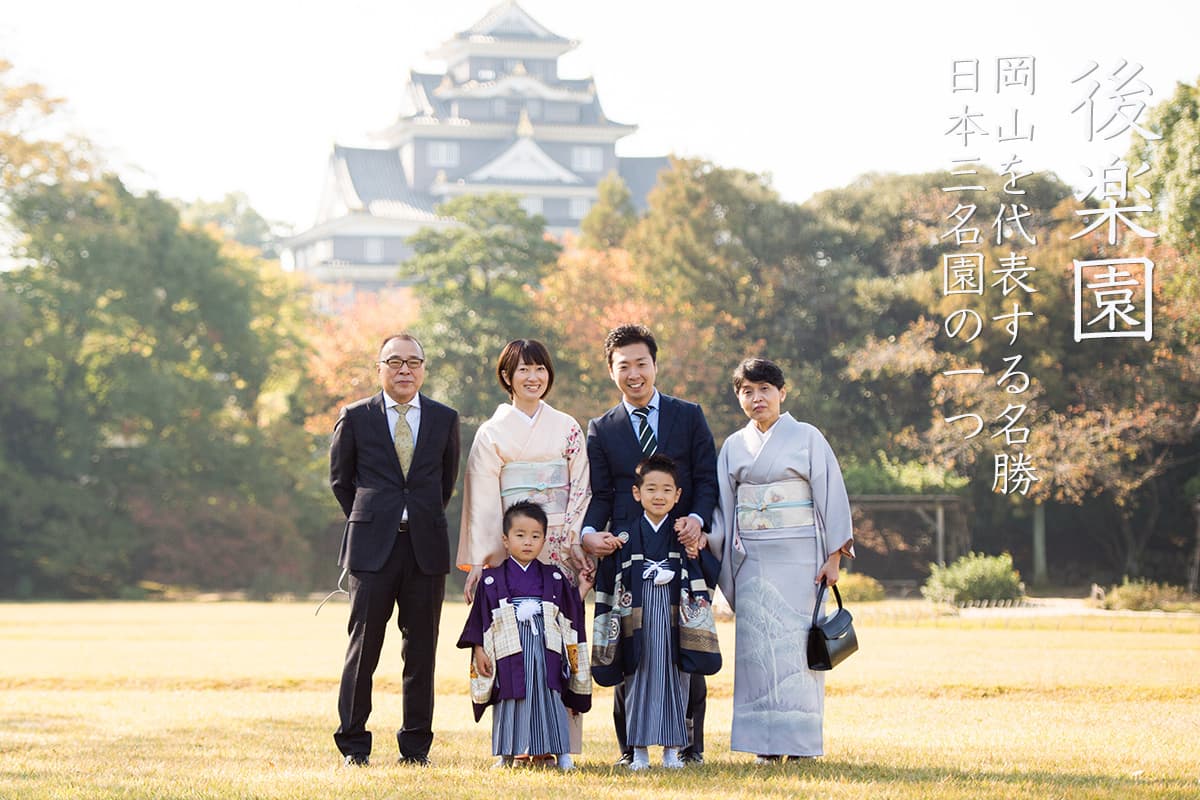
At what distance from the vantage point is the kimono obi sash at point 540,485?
235 inches

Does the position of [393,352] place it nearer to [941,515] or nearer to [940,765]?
[940,765]

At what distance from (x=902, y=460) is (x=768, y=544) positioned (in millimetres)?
20480

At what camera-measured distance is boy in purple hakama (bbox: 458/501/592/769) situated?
581 cm

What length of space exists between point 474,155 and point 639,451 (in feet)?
161

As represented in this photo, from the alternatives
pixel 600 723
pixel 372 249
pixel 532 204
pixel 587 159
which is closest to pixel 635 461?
pixel 600 723

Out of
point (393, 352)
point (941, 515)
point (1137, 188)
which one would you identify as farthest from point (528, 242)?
point (393, 352)

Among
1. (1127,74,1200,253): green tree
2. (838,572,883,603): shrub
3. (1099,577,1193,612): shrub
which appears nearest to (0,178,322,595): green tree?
(838,572,883,603): shrub

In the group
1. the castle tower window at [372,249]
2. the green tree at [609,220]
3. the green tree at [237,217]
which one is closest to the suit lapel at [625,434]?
the green tree at [609,220]

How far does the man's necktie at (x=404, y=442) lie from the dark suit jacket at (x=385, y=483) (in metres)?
0.02

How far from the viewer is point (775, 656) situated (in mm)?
5941

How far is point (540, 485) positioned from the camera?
5.97m

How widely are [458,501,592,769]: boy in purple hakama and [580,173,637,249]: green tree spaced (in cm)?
2426

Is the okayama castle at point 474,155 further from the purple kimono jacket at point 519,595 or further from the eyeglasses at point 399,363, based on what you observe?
the purple kimono jacket at point 519,595

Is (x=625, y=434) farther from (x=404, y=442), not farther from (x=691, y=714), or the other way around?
(x=691, y=714)
